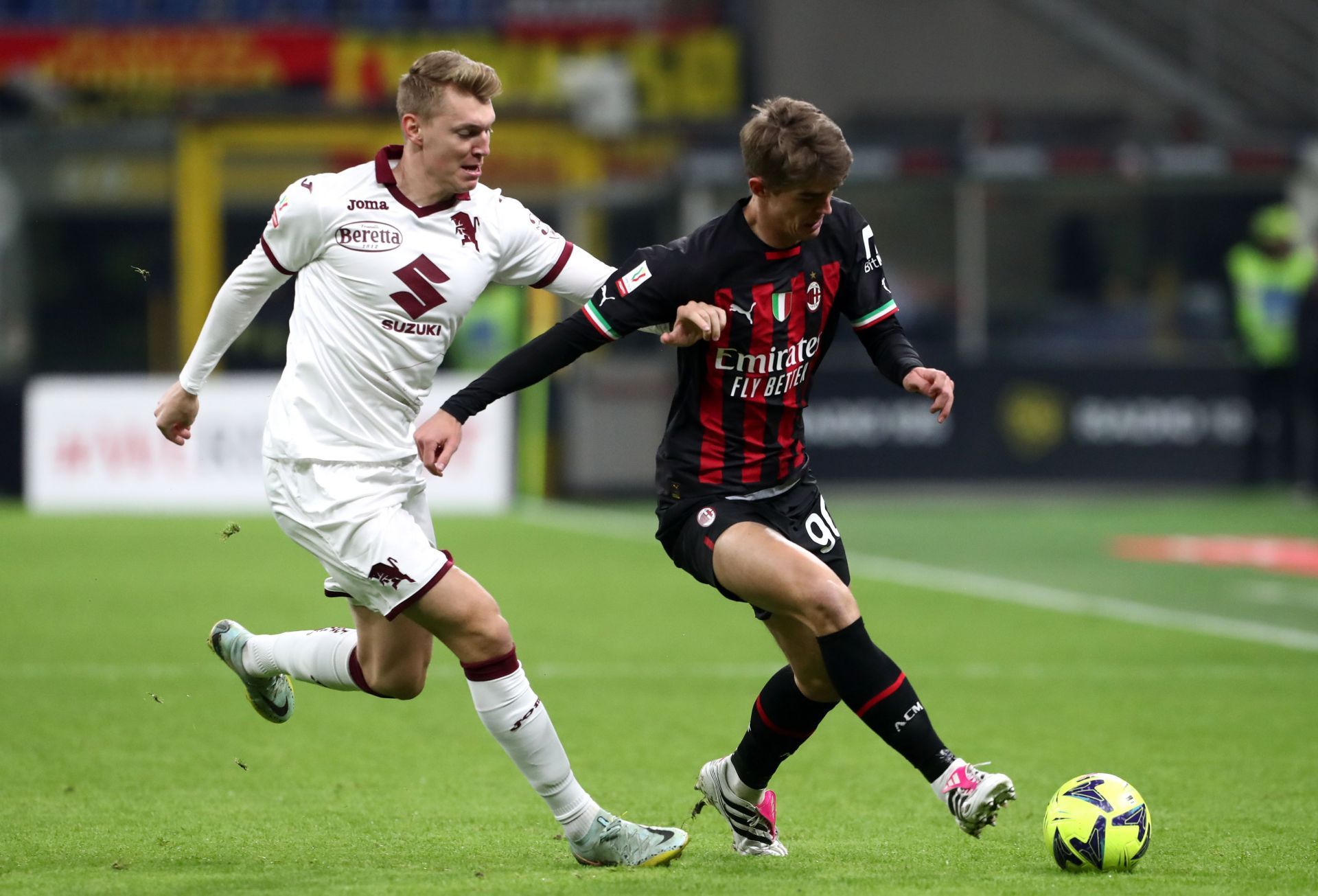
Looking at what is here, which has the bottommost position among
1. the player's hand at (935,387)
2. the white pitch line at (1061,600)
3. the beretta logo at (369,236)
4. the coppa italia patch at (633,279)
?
the white pitch line at (1061,600)

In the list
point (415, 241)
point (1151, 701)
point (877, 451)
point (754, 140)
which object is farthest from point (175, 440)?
point (877, 451)

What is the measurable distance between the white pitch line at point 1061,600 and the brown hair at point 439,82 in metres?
5.87

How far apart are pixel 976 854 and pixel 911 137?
1709 centimetres

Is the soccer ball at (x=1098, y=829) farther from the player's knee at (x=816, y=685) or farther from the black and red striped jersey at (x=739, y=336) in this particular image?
the black and red striped jersey at (x=739, y=336)

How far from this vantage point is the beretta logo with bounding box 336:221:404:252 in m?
5.21

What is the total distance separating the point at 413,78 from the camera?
17.1 ft

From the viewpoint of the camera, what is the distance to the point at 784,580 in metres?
4.94

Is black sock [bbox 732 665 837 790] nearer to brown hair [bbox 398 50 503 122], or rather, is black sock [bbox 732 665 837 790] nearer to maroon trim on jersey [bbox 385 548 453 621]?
maroon trim on jersey [bbox 385 548 453 621]

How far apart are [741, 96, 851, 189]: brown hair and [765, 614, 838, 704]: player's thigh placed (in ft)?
3.81

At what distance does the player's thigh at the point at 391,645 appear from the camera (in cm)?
553

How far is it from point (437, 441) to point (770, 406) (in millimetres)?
946

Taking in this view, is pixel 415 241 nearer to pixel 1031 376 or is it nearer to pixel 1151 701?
pixel 1151 701

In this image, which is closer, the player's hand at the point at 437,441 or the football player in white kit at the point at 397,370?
the player's hand at the point at 437,441

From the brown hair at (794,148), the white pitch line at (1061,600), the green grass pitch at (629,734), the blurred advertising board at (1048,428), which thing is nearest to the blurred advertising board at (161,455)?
the white pitch line at (1061,600)
